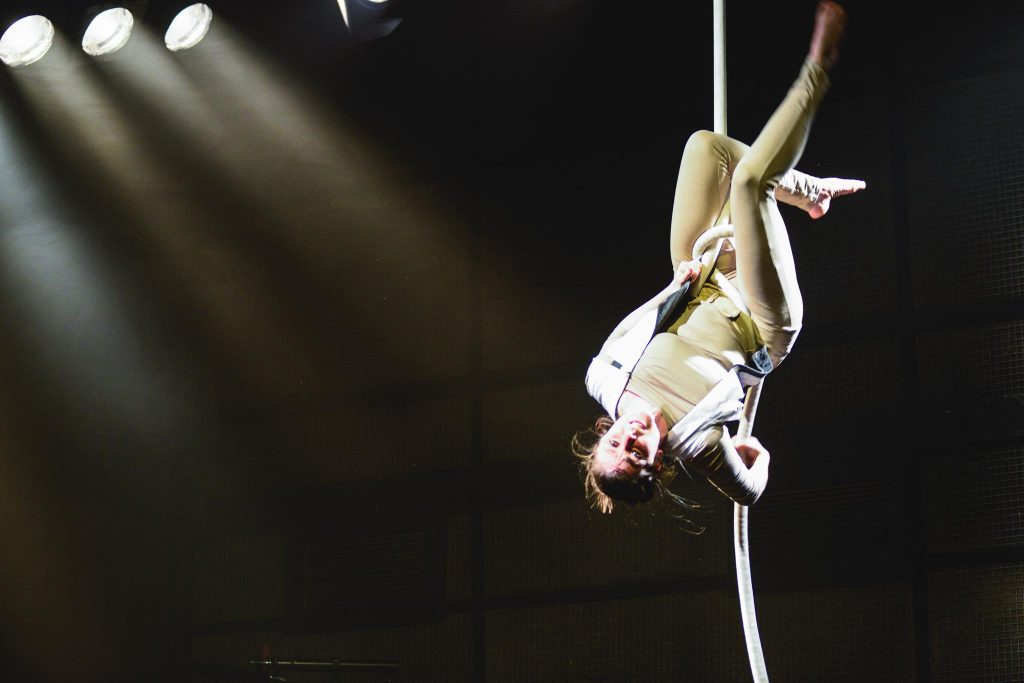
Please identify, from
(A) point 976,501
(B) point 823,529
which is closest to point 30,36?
(B) point 823,529

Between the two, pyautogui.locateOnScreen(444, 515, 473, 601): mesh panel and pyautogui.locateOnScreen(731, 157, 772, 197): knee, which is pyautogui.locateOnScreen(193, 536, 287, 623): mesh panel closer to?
pyautogui.locateOnScreen(444, 515, 473, 601): mesh panel

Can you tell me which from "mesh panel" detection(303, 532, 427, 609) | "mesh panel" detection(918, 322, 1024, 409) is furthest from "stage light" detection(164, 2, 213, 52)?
"mesh panel" detection(918, 322, 1024, 409)

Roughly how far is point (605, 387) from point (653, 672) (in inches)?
67.2

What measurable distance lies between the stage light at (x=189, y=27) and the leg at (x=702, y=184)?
74.8 inches

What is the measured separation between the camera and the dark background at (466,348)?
4.27 m

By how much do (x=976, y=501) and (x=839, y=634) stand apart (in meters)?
0.62

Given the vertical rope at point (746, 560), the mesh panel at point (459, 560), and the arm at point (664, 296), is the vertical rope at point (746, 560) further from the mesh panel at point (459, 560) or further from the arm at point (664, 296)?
the mesh panel at point (459, 560)

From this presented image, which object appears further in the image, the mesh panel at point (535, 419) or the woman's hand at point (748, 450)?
the mesh panel at point (535, 419)

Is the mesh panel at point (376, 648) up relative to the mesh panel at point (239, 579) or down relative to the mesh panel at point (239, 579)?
down

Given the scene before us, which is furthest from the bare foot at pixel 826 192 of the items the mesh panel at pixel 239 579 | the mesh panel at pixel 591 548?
the mesh panel at pixel 239 579

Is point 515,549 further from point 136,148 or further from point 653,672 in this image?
point 136,148

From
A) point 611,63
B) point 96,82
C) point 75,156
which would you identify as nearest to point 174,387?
point 75,156

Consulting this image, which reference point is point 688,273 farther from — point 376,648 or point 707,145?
point 376,648

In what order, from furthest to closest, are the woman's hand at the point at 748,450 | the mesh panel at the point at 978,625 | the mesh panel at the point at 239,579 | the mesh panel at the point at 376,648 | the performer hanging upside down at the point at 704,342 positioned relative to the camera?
1. the mesh panel at the point at 239,579
2. the mesh panel at the point at 376,648
3. the mesh panel at the point at 978,625
4. the woman's hand at the point at 748,450
5. the performer hanging upside down at the point at 704,342
